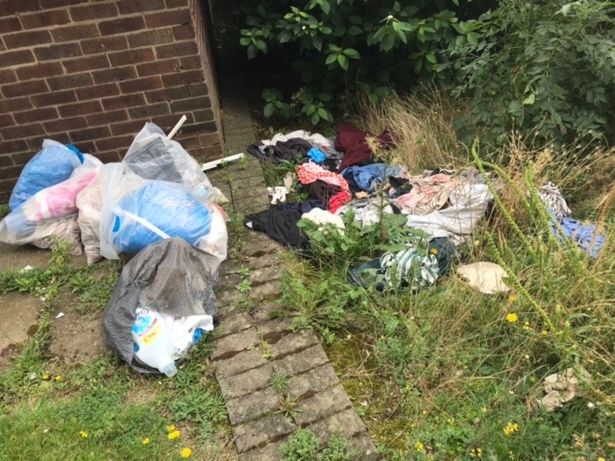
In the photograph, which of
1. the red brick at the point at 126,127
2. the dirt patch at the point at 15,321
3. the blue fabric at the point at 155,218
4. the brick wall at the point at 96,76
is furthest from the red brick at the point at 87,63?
the dirt patch at the point at 15,321

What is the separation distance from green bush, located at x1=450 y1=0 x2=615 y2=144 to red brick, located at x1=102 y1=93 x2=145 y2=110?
2465 mm

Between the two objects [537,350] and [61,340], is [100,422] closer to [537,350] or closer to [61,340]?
[61,340]

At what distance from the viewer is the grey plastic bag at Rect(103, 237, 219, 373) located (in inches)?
98.2

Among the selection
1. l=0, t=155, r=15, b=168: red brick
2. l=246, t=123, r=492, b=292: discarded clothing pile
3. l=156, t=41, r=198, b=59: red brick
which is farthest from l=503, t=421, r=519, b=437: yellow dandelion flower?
l=0, t=155, r=15, b=168: red brick

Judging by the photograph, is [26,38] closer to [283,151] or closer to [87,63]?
[87,63]

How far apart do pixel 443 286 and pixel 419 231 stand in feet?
1.20

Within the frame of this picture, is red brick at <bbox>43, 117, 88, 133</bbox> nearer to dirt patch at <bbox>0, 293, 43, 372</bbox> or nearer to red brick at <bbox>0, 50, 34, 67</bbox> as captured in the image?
red brick at <bbox>0, 50, 34, 67</bbox>

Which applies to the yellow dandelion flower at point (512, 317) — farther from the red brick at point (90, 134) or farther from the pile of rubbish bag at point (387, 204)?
the red brick at point (90, 134)

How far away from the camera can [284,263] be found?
305cm

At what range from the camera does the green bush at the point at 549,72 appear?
307 cm

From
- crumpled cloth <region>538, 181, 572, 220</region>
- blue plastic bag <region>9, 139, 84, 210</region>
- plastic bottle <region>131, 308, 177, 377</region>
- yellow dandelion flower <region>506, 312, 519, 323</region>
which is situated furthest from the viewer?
blue plastic bag <region>9, 139, 84, 210</region>

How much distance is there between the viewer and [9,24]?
11.1ft

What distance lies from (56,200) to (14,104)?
0.95m

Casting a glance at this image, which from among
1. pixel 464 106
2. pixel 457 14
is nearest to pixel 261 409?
pixel 464 106
